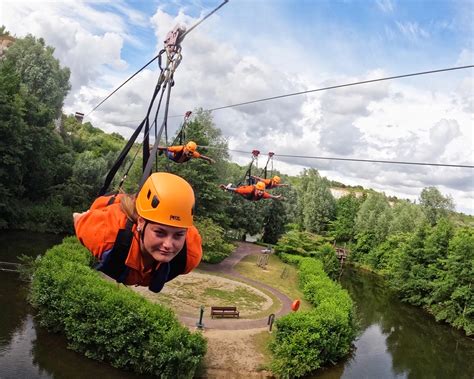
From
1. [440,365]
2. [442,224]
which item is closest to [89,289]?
[440,365]

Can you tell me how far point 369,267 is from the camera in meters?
52.2

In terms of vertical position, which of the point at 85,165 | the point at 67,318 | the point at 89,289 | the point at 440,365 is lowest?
the point at 440,365

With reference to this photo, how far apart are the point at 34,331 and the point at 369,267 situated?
142 ft

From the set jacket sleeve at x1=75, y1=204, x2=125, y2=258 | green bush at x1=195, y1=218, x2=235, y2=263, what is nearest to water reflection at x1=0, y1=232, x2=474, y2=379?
green bush at x1=195, y1=218, x2=235, y2=263

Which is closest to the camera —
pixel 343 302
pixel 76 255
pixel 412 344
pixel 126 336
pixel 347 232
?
pixel 126 336

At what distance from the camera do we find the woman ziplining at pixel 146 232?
3.15 m

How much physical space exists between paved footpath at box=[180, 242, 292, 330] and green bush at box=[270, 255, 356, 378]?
2.82 m

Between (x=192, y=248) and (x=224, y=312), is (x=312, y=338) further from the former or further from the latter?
(x=192, y=248)

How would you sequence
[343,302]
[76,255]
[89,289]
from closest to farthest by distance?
[89,289], [76,255], [343,302]

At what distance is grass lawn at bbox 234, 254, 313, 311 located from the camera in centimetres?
2936

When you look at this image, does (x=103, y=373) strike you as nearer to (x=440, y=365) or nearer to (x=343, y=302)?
(x=343, y=302)

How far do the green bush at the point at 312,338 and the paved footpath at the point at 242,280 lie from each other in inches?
111

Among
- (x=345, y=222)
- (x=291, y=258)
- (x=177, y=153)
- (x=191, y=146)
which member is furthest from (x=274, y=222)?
(x=191, y=146)

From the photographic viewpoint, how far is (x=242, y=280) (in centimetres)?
3056
